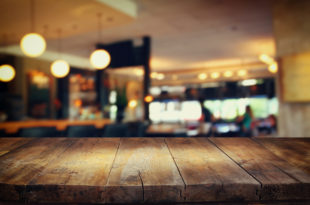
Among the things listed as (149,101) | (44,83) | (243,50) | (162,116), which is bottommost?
(162,116)

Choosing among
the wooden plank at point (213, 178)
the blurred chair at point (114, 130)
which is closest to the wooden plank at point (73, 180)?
the wooden plank at point (213, 178)

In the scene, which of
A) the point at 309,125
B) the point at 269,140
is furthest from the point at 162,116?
the point at 269,140

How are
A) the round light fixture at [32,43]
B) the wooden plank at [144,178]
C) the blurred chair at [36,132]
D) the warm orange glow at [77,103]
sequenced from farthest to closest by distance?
the warm orange glow at [77,103]
the round light fixture at [32,43]
the blurred chair at [36,132]
the wooden plank at [144,178]

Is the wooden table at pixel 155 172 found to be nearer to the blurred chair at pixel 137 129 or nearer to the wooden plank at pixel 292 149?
the wooden plank at pixel 292 149

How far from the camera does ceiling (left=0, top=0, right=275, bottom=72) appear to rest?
15.1 feet

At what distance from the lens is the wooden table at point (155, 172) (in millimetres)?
910

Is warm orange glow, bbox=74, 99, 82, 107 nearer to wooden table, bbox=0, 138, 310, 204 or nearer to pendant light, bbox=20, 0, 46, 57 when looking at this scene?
pendant light, bbox=20, 0, 46, 57

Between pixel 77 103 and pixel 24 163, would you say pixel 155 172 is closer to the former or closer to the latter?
pixel 24 163

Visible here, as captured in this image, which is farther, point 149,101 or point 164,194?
point 149,101

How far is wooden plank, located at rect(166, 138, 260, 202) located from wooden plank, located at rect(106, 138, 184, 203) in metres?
0.04

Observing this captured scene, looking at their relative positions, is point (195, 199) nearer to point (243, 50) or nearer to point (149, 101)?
point (149, 101)

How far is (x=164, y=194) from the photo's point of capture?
902 millimetres

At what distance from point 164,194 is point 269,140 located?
849 mm

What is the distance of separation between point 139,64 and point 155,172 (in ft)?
21.4
